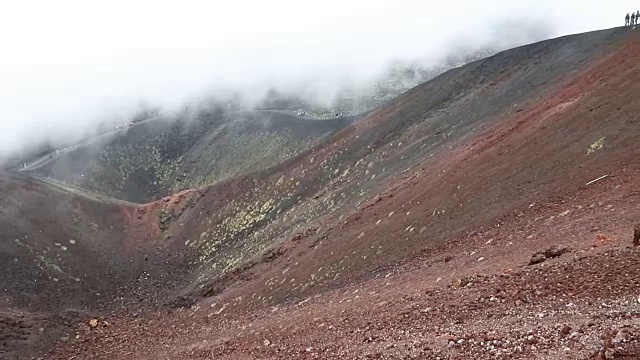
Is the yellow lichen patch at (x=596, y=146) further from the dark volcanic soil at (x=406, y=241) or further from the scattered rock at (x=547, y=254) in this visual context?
the scattered rock at (x=547, y=254)

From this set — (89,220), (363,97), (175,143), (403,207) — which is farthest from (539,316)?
(175,143)

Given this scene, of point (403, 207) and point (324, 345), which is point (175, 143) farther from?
point (324, 345)

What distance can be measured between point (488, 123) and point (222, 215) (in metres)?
29.1

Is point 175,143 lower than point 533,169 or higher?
higher

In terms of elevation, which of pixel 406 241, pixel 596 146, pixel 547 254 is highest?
pixel 596 146

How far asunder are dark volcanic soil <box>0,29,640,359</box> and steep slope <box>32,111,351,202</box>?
2918cm

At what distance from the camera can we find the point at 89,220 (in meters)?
57.0

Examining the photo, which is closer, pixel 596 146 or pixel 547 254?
pixel 547 254

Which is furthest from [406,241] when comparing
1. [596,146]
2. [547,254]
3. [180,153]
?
[180,153]

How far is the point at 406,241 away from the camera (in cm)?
2725

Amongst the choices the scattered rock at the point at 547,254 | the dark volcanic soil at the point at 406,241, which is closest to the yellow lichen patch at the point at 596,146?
the dark volcanic soil at the point at 406,241

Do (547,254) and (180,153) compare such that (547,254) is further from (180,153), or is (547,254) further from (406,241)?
(180,153)

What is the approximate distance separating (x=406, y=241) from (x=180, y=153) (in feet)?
298

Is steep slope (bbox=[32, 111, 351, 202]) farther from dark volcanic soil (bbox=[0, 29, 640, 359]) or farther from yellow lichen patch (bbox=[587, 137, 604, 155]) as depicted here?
yellow lichen patch (bbox=[587, 137, 604, 155])
